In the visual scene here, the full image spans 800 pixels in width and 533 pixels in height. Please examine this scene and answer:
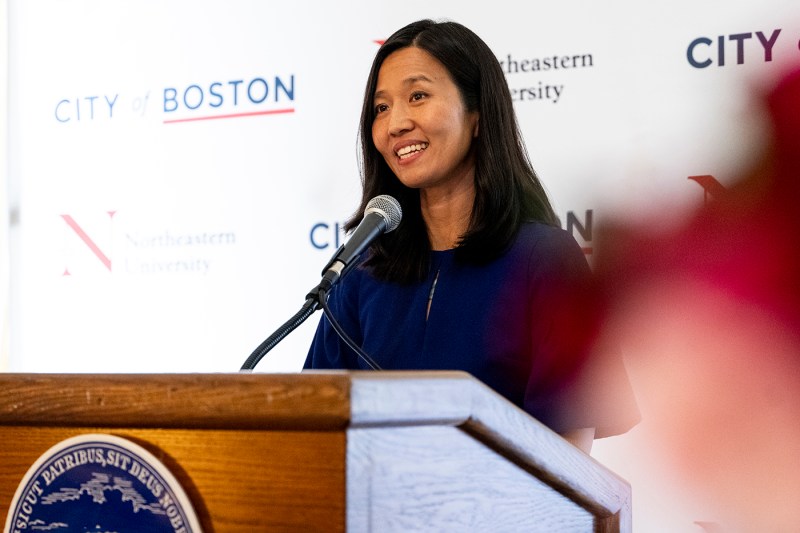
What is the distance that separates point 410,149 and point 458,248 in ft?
0.61

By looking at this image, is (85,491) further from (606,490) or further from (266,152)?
(266,152)

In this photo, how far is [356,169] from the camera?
8.77 ft

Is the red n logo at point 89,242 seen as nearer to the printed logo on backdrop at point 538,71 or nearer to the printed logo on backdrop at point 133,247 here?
the printed logo on backdrop at point 133,247

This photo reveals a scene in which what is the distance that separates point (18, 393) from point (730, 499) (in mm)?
1716

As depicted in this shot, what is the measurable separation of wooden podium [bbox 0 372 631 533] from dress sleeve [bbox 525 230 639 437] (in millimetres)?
654

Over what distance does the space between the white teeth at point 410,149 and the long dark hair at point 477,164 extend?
0.11 metres

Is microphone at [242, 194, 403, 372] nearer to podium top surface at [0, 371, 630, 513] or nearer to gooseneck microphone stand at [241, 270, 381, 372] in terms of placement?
gooseneck microphone stand at [241, 270, 381, 372]

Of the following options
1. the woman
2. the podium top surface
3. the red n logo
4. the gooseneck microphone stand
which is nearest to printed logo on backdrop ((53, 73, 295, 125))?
the red n logo

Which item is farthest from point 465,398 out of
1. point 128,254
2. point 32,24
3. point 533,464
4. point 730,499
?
point 32,24

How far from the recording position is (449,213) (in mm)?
1741

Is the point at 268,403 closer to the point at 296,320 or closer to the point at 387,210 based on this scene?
the point at 296,320

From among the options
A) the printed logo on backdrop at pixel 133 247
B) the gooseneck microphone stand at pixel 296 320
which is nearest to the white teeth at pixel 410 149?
the gooseneck microphone stand at pixel 296 320

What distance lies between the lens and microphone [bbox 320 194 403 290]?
4.14 feet

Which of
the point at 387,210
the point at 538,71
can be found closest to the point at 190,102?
the point at 538,71
